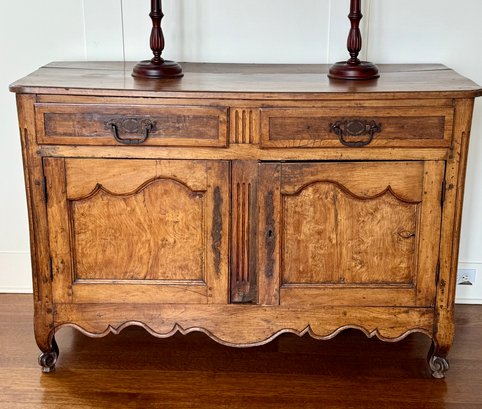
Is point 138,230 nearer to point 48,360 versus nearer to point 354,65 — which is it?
point 48,360

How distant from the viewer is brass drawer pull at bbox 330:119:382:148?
2.28 m

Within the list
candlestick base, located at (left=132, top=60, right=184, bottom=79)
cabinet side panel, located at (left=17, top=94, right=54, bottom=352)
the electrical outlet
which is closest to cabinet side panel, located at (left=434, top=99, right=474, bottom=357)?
the electrical outlet

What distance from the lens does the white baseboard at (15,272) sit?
10.1 feet

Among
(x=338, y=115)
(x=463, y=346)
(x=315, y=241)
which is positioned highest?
(x=338, y=115)

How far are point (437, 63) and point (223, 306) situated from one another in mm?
1204

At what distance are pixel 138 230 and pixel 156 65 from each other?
54 cm

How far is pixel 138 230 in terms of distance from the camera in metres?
2.40

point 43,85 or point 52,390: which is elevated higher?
point 43,85

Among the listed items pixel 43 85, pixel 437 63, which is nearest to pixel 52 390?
pixel 43 85

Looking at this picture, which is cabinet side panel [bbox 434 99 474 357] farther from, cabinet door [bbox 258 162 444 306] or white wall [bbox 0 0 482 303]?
white wall [bbox 0 0 482 303]

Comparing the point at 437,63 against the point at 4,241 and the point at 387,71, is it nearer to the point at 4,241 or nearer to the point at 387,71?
the point at 387,71

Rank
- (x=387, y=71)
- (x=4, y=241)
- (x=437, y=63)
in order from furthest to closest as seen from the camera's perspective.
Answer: (x=4, y=241)
(x=437, y=63)
(x=387, y=71)

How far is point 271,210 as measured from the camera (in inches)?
93.0

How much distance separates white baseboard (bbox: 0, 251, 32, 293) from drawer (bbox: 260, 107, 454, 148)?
50.5 inches
